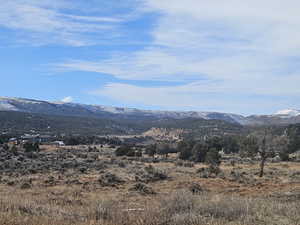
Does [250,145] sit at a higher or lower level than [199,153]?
higher

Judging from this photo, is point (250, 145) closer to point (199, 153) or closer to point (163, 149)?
point (199, 153)

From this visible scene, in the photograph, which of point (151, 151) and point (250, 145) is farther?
point (151, 151)

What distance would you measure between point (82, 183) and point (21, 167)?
1252 cm

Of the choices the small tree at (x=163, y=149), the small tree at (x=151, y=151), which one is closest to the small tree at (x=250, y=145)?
the small tree at (x=151, y=151)

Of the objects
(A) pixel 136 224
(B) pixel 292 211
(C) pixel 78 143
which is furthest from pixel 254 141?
(C) pixel 78 143

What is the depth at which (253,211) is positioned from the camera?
439 inches

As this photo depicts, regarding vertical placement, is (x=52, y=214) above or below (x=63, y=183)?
above

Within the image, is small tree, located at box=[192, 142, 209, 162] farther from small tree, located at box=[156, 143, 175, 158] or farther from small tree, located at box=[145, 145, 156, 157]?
small tree, located at box=[156, 143, 175, 158]

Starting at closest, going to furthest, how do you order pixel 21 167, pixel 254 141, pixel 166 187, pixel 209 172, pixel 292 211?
pixel 292 211
pixel 166 187
pixel 209 172
pixel 21 167
pixel 254 141

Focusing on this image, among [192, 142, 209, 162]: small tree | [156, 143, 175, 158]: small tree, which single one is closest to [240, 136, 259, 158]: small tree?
[192, 142, 209, 162]: small tree

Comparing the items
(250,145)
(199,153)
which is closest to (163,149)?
(199,153)

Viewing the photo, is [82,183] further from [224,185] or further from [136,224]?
[136,224]

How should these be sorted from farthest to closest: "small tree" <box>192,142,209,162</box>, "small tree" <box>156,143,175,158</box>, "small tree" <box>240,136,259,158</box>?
"small tree" <box>156,143,175,158</box> < "small tree" <box>192,142,209,162</box> < "small tree" <box>240,136,259,158</box>

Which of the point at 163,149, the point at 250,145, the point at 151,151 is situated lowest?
the point at 151,151
